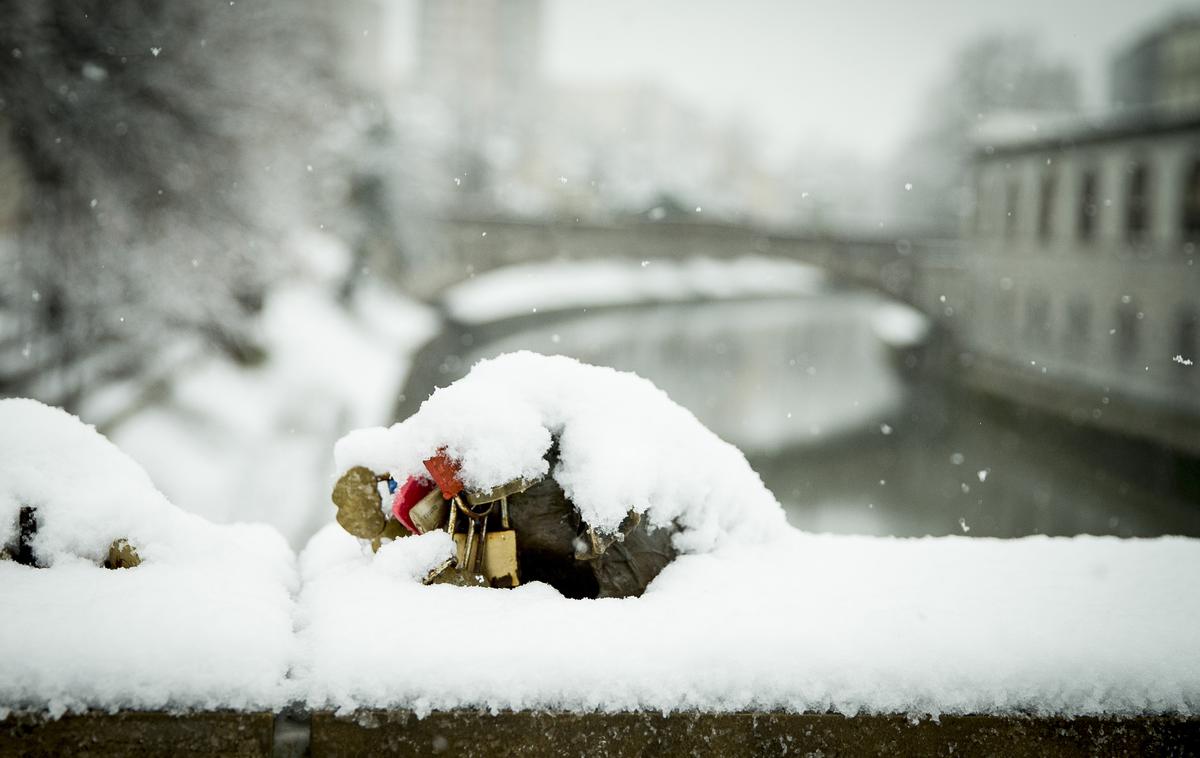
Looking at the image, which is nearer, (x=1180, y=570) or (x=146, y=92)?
(x=1180, y=570)

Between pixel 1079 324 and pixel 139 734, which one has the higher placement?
pixel 1079 324

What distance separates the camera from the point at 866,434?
2220cm

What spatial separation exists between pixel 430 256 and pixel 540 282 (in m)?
4.32

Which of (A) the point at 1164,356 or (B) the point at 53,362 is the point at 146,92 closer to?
(B) the point at 53,362

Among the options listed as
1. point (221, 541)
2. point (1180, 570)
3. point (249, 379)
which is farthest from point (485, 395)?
point (249, 379)

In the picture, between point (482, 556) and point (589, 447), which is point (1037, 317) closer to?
point (589, 447)

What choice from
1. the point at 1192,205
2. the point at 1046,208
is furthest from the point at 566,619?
the point at 1046,208

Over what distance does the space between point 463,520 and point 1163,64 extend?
174ft

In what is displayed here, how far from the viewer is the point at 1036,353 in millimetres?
27703

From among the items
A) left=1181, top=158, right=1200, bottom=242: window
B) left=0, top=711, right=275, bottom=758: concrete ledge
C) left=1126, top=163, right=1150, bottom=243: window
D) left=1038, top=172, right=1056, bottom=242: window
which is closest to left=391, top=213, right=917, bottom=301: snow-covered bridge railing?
left=1038, top=172, right=1056, bottom=242: window

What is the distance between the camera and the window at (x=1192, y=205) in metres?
25.5

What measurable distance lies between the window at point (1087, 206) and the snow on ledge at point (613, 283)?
305 inches

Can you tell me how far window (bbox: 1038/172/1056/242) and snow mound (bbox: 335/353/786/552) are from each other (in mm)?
32231

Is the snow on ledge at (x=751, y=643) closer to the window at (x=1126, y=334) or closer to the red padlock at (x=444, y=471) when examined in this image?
the red padlock at (x=444, y=471)
